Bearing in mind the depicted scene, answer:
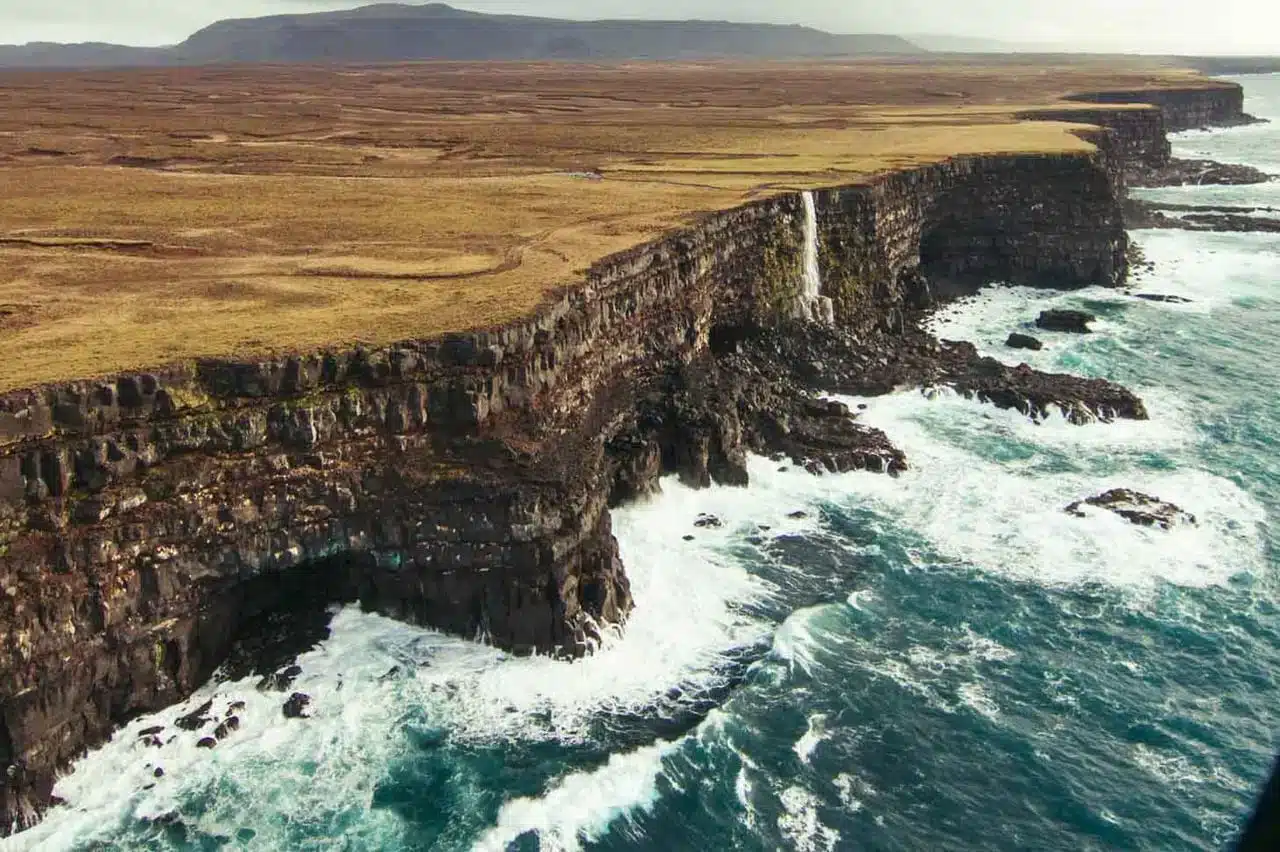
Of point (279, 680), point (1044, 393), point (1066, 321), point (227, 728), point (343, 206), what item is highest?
point (343, 206)

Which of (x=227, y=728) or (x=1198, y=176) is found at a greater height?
(x=1198, y=176)

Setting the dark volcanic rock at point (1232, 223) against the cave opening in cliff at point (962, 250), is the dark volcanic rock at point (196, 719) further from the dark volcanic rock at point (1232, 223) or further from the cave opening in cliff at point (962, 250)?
the dark volcanic rock at point (1232, 223)

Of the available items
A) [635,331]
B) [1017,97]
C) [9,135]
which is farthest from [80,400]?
[1017,97]

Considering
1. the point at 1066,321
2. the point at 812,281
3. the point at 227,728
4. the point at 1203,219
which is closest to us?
the point at 227,728

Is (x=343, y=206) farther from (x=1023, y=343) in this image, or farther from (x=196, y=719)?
(x=1023, y=343)

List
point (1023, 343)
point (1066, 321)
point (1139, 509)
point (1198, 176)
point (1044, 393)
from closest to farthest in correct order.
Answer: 1. point (1139, 509)
2. point (1044, 393)
3. point (1023, 343)
4. point (1066, 321)
5. point (1198, 176)

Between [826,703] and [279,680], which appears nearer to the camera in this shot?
[826,703]

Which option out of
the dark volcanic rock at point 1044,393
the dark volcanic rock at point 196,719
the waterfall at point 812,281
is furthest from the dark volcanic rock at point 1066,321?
the dark volcanic rock at point 196,719

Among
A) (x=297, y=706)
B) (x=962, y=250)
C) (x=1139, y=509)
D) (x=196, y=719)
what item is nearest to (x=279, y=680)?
(x=297, y=706)
